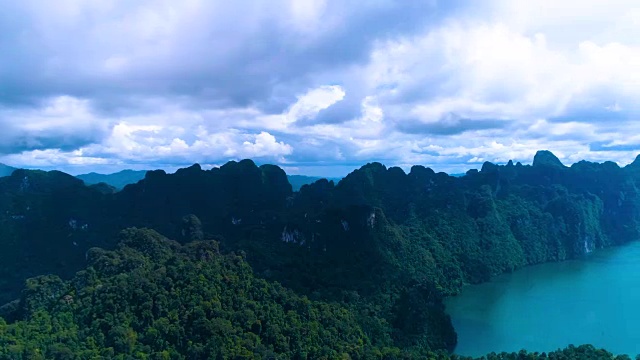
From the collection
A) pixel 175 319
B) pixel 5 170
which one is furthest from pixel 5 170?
pixel 175 319

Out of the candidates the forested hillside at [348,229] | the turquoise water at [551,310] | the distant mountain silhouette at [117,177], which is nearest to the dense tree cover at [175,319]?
the forested hillside at [348,229]

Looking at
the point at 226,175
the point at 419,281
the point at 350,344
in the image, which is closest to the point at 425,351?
the point at 350,344

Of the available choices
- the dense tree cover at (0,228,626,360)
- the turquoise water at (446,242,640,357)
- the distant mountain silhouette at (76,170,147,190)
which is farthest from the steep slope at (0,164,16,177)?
the turquoise water at (446,242,640,357)

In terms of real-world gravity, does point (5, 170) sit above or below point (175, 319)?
above

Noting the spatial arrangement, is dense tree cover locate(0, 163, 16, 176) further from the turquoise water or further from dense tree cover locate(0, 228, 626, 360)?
→ the turquoise water

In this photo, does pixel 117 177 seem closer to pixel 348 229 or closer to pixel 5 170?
pixel 5 170

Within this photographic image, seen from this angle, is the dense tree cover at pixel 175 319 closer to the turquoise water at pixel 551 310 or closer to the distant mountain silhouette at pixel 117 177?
the turquoise water at pixel 551 310

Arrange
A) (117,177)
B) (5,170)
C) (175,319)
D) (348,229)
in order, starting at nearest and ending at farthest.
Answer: (175,319), (348,229), (5,170), (117,177)
